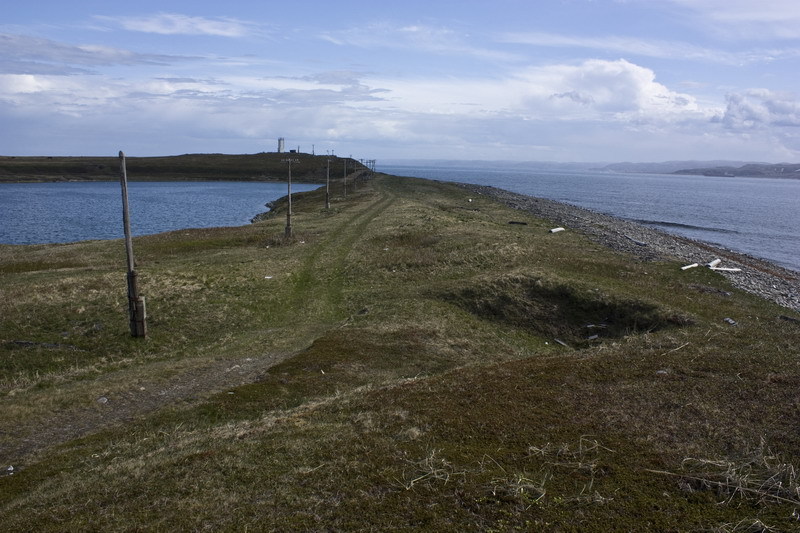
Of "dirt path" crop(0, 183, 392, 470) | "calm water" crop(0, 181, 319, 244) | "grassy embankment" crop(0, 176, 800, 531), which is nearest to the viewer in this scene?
"grassy embankment" crop(0, 176, 800, 531)

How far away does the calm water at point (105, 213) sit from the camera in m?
83.2

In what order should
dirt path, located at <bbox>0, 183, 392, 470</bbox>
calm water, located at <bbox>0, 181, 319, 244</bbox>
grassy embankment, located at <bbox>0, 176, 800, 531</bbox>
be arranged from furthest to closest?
calm water, located at <bbox>0, 181, 319, 244</bbox>, dirt path, located at <bbox>0, 183, 392, 470</bbox>, grassy embankment, located at <bbox>0, 176, 800, 531</bbox>

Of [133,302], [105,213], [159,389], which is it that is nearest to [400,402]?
[159,389]

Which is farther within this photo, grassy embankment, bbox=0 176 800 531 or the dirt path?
the dirt path

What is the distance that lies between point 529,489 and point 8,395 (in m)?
17.7

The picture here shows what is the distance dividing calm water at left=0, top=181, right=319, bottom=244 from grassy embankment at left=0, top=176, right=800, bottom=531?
53.1 m

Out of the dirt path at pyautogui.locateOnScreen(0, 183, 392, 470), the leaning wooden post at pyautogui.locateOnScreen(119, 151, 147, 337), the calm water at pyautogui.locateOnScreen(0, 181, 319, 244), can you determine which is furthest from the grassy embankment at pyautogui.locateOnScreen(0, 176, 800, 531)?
the calm water at pyautogui.locateOnScreen(0, 181, 319, 244)

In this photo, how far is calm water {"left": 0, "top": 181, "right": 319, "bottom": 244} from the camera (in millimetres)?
83188

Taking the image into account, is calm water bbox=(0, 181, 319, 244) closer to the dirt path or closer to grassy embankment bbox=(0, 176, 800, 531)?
grassy embankment bbox=(0, 176, 800, 531)

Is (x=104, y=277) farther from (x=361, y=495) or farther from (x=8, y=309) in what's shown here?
(x=361, y=495)

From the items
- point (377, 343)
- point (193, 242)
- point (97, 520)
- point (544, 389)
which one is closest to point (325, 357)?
point (377, 343)

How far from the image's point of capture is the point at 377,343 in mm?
23375

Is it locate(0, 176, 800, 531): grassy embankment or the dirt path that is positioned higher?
locate(0, 176, 800, 531): grassy embankment

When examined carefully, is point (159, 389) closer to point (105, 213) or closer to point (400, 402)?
point (400, 402)
